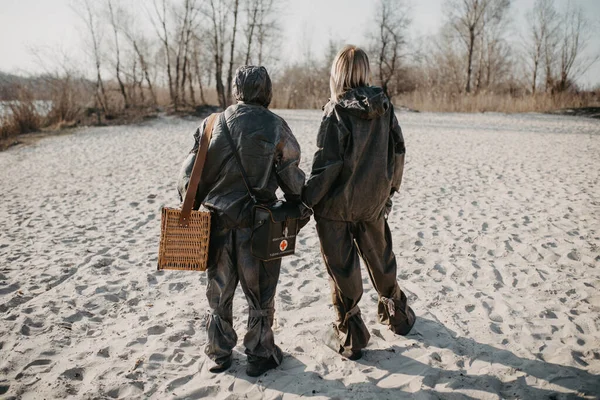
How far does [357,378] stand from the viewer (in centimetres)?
269

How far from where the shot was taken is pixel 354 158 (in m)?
2.49

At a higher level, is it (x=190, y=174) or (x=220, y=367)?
(x=190, y=174)

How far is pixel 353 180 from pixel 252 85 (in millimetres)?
850

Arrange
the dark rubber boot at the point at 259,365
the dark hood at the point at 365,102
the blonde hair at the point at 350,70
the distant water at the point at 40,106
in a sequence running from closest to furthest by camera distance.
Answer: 1. the dark hood at the point at 365,102
2. the blonde hair at the point at 350,70
3. the dark rubber boot at the point at 259,365
4. the distant water at the point at 40,106

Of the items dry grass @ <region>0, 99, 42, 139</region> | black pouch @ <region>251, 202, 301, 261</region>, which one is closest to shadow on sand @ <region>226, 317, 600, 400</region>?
black pouch @ <region>251, 202, 301, 261</region>

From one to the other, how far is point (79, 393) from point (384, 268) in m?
2.17

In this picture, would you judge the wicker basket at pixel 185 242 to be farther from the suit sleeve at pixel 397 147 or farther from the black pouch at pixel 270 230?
the suit sleeve at pixel 397 147

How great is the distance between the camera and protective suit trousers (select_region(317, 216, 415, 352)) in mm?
2664

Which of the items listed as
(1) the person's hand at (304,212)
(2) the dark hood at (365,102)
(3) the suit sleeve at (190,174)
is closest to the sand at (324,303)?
(1) the person's hand at (304,212)

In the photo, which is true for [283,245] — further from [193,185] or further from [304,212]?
[193,185]

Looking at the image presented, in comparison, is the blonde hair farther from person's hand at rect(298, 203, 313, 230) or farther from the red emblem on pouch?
the red emblem on pouch

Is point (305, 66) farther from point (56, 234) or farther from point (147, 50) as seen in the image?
point (56, 234)

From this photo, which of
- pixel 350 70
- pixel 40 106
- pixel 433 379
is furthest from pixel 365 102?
pixel 40 106

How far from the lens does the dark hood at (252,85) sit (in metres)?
2.45
